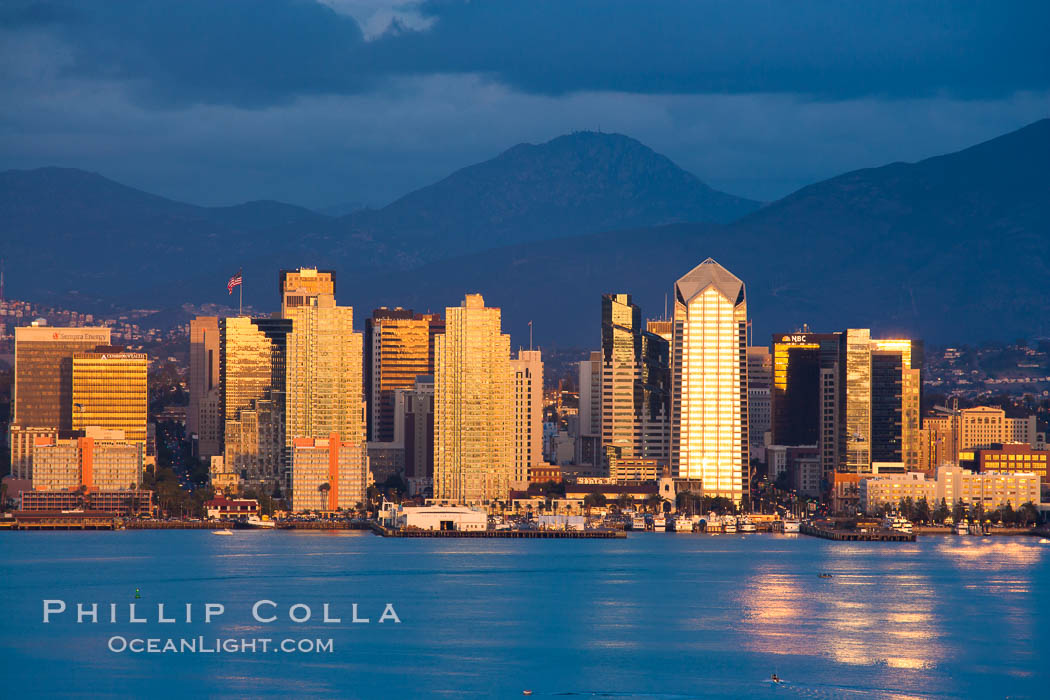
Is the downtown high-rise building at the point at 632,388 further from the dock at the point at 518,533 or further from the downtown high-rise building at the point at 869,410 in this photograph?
the dock at the point at 518,533

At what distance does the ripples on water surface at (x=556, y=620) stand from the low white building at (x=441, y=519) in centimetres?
1392

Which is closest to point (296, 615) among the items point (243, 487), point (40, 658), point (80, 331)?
point (40, 658)

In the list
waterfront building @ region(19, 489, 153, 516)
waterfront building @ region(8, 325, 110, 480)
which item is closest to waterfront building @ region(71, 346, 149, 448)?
waterfront building @ region(8, 325, 110, 480)

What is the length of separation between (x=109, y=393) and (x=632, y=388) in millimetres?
45492

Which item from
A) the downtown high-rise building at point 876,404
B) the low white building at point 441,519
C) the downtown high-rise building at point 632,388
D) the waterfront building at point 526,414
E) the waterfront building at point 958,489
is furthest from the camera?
the downtown high-rise building at point 876,404

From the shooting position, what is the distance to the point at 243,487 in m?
177

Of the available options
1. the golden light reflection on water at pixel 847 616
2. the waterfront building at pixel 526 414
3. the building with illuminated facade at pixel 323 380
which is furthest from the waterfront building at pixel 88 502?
the golden light reflection on water at pixel 847 616

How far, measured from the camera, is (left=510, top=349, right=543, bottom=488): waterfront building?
177375 mm

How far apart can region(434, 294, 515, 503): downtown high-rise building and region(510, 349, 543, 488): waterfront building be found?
4.37 meters

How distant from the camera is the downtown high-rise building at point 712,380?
570ft

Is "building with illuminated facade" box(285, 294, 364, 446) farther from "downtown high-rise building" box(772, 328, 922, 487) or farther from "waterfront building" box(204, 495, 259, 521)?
"downtown high-rise building" box(772, 328, 922, 487)

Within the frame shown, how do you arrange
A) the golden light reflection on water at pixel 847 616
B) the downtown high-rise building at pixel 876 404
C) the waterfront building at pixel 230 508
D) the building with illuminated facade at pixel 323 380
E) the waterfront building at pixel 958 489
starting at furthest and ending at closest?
the downtown high-rise building at pixel 876 404
the building with illuminated facade at pixel 323 380
the waterfront building at pixel 958 489
the waterfront building at pixel 230 508
the golden light reflection on water at pixel 847 616

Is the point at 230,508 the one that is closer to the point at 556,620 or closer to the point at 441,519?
the point at 441,519

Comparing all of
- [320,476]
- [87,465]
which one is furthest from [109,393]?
[320,476]
